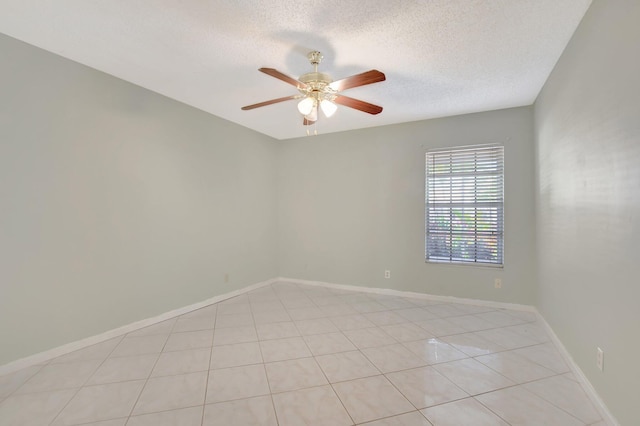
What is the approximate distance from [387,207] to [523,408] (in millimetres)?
2882

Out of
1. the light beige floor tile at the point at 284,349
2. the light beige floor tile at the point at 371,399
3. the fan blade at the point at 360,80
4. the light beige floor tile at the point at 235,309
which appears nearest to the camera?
the light beige floor tile at the point at 371,399

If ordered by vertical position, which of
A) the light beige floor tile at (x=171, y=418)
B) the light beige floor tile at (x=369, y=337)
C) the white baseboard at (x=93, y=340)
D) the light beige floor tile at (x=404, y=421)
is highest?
the white baseboard at (x=93, y=340)

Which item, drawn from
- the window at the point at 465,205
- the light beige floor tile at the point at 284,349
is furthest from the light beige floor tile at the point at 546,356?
the light beige floor tile at the point at 284,349

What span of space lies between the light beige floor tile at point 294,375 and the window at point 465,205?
2.50 meters

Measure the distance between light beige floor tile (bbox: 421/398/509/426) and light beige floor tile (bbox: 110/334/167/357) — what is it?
7.42 feet

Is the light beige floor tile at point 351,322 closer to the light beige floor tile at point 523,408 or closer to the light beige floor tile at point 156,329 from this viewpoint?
the light beige floor tile at point 523,408

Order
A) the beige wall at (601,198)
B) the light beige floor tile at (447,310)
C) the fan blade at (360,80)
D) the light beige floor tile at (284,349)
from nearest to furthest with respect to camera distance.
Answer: the beige wall at (601,198) → the fan blade at (360,80) → the light beige floor tile at (284,349) → the light beige floor tile at (447,310)

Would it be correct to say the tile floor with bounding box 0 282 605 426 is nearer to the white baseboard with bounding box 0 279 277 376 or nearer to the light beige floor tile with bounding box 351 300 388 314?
the white baseboard with bounding box 0 279 277 376

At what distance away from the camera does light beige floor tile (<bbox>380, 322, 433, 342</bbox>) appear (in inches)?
111

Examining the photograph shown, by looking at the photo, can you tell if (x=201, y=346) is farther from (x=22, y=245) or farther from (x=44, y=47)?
(x=44, y=47)

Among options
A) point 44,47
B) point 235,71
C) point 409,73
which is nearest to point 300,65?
point 235,71

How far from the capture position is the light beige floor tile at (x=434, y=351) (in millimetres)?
2424

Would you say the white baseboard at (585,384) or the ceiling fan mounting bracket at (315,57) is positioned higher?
the ceiling fan mounting bracket at (315,57)

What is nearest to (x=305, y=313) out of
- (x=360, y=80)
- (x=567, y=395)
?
(x=567, y=395)
